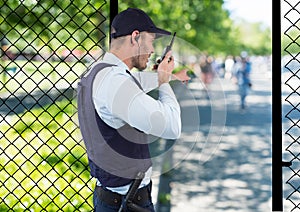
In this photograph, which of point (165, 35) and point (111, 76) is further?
point (165, 35)

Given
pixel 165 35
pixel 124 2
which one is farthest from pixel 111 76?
pixel 124 2

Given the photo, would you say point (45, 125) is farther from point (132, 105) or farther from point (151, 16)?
point (151, 16)

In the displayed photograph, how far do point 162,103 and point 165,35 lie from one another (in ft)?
1.37

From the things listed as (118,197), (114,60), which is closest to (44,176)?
(118,197)

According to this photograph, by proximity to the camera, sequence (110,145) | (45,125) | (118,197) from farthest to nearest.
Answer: (45,125) → (118,197) → (110,145)

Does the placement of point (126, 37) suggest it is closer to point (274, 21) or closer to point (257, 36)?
point (274, 21)

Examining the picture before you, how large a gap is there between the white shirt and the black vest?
4 centimetres

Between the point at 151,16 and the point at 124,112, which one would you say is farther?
the point at 151,16

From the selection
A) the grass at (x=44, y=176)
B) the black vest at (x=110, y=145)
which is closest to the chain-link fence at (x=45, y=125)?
the grass at (x=44, y=176)

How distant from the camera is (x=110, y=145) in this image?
9.75 feet

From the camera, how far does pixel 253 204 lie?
9047mm

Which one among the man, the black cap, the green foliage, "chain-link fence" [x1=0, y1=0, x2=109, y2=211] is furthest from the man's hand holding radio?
the green foliage

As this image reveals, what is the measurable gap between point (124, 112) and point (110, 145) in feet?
0.73

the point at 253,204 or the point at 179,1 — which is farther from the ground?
the point at 179,1
